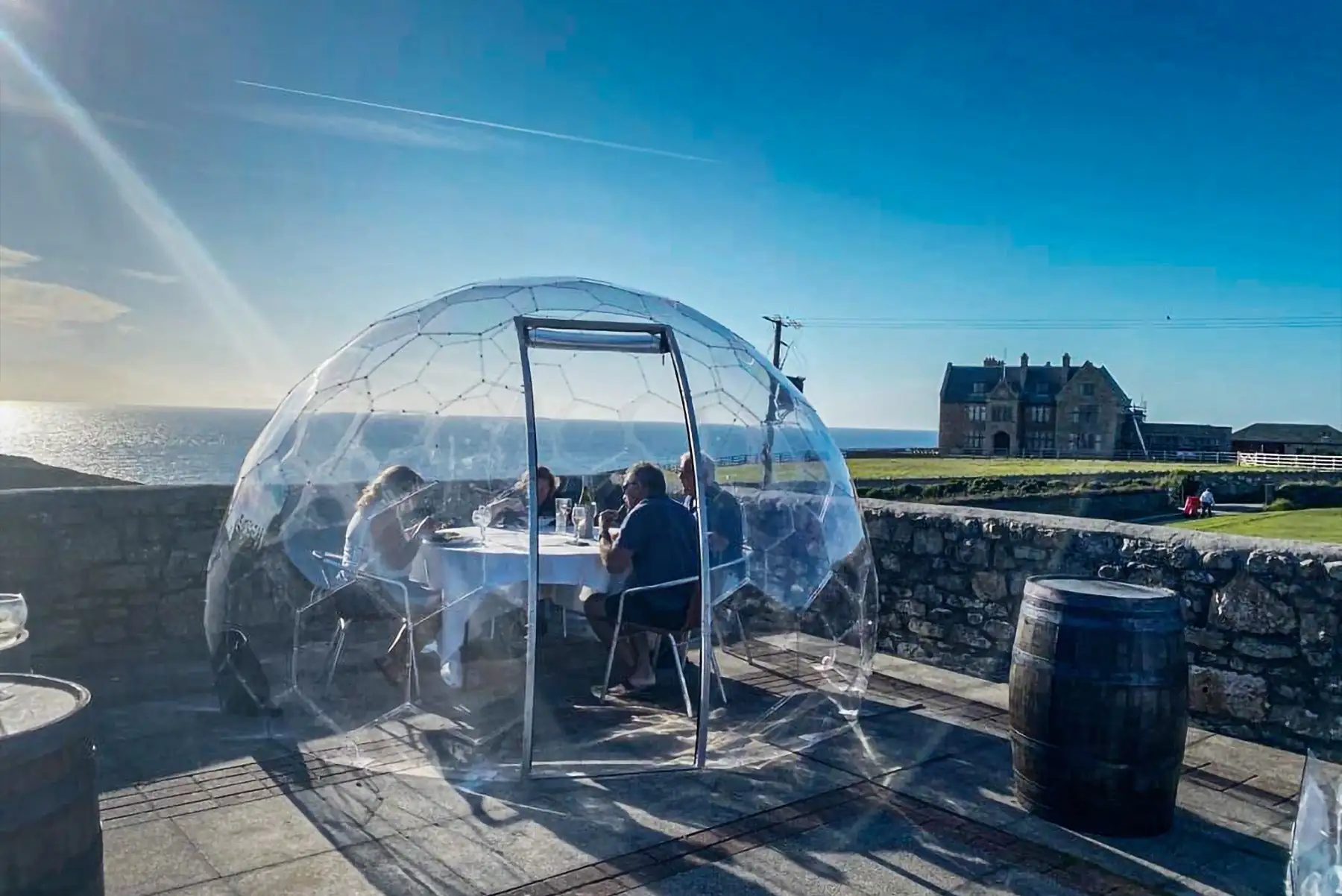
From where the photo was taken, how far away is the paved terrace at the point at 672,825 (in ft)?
12.1

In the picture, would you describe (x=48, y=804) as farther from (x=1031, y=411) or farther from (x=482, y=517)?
(x=1031, y=411)

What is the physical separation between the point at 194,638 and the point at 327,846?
3.92m

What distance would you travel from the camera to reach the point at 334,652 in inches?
196

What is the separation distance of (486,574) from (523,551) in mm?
266

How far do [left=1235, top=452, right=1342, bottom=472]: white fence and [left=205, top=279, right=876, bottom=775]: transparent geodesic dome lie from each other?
52751 millimetres

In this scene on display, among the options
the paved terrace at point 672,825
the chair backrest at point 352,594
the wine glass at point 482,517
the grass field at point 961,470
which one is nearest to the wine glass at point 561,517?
the wine glass at point 482,517

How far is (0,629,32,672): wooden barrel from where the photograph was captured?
3.18 m

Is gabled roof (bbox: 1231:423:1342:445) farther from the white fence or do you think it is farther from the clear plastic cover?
the clear plastic cover

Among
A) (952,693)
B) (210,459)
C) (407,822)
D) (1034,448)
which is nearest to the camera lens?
(407,822)

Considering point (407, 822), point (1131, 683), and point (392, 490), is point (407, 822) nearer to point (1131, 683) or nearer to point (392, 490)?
point (392, 490)

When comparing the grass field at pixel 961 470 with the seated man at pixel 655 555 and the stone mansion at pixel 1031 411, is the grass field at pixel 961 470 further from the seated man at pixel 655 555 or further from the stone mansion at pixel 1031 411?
the seated man at pixel 655 555

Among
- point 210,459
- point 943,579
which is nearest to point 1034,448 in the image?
point 210,459

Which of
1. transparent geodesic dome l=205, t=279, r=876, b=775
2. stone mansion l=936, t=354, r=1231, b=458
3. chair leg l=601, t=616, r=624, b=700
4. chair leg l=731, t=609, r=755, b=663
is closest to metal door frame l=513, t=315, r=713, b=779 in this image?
transparent geodesic dome l=205, t=279, r=876, b=775

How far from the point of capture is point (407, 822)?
4.17 meters
